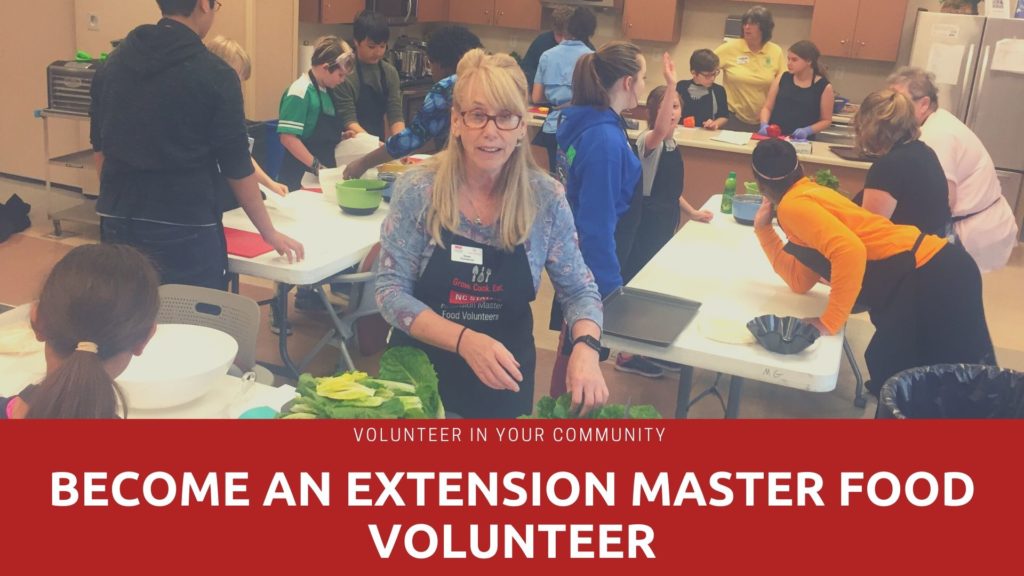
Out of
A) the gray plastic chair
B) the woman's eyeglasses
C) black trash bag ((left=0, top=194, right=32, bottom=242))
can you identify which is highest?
the woman's eyeglasses

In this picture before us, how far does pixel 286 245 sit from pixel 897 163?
1957 millimetres

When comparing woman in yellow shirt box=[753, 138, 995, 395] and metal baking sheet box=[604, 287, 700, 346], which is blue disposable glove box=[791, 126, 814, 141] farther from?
metal baking sheet box=[604, 287, 700, 346]

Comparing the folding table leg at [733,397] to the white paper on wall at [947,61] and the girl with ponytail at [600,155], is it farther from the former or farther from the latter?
the white paper on wall at [947,61]

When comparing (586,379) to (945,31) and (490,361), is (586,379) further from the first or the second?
(945,31)

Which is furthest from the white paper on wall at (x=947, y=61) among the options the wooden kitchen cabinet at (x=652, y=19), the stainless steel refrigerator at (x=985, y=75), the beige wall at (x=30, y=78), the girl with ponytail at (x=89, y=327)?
the girl with ponytail at (x=89, y=327)

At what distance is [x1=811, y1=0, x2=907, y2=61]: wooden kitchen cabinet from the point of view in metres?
7.56

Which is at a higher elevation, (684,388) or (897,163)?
(897,163)

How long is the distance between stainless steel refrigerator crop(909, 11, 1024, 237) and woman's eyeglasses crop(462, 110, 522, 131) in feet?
20.6

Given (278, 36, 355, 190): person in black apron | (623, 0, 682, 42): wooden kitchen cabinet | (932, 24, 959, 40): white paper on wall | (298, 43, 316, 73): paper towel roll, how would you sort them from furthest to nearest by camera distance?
(623, 0, 682, 42): wooden kitchen cabinet
(932, 24, 959, 40): white paper on wall
(298, 43, 316, 73): paper towel roll
(278, 36, 355, 190): person in black apron

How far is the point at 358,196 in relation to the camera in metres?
3.54

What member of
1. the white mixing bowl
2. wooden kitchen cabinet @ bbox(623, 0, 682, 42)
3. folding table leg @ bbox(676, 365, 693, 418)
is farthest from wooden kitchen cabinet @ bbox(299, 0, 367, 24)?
the white mixing bowl

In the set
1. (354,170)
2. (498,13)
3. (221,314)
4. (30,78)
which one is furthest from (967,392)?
(498,13)

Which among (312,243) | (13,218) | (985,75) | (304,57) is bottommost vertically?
(13,218)

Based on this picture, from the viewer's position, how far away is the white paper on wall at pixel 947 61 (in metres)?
7.14
